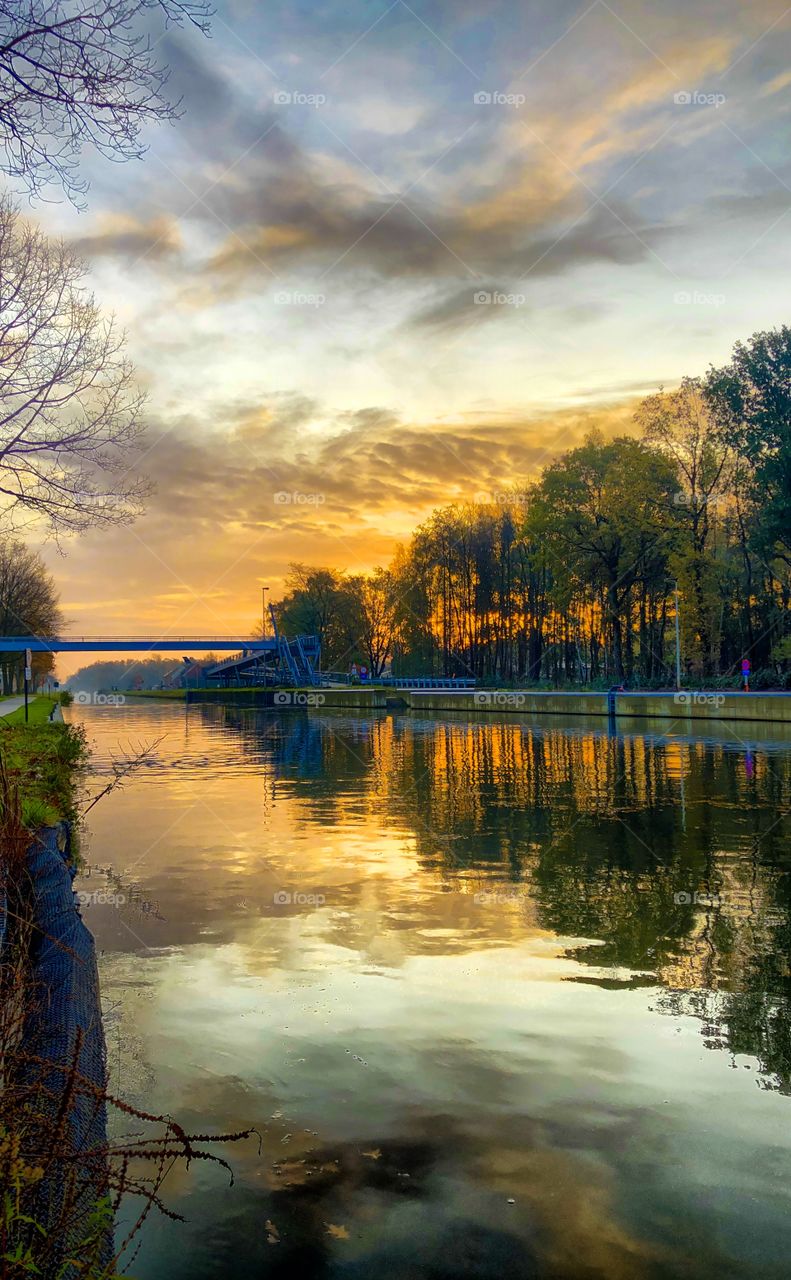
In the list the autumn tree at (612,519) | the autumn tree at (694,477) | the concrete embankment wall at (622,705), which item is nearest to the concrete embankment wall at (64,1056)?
the concrete embankment wall at (622,705)

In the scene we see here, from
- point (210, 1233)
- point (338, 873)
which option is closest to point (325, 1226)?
point (210, 1233)

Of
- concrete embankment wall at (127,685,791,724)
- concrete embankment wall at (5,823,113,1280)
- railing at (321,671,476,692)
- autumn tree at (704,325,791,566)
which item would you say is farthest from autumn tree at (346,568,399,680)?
concrete embankment wall at (5,823,113,1280)

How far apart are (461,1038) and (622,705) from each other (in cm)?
4008

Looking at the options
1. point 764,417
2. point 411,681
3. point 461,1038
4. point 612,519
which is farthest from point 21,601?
point 461,1038

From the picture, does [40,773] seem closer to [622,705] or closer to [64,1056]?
[64,1056]

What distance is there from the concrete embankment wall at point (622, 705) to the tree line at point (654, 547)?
543 cm

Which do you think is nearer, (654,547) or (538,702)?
(538,702)

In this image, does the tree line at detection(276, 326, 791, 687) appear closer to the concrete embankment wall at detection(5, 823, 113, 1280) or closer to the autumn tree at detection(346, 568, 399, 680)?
the autumn tree at detection(346, 568, 399, 680)

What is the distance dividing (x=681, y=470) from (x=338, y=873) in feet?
161

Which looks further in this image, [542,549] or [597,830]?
[542,549]

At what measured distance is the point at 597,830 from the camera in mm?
15492

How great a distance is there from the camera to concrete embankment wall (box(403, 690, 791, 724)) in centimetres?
3578

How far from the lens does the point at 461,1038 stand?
6.91 metres

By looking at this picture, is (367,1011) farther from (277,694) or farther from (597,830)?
(277,694)
